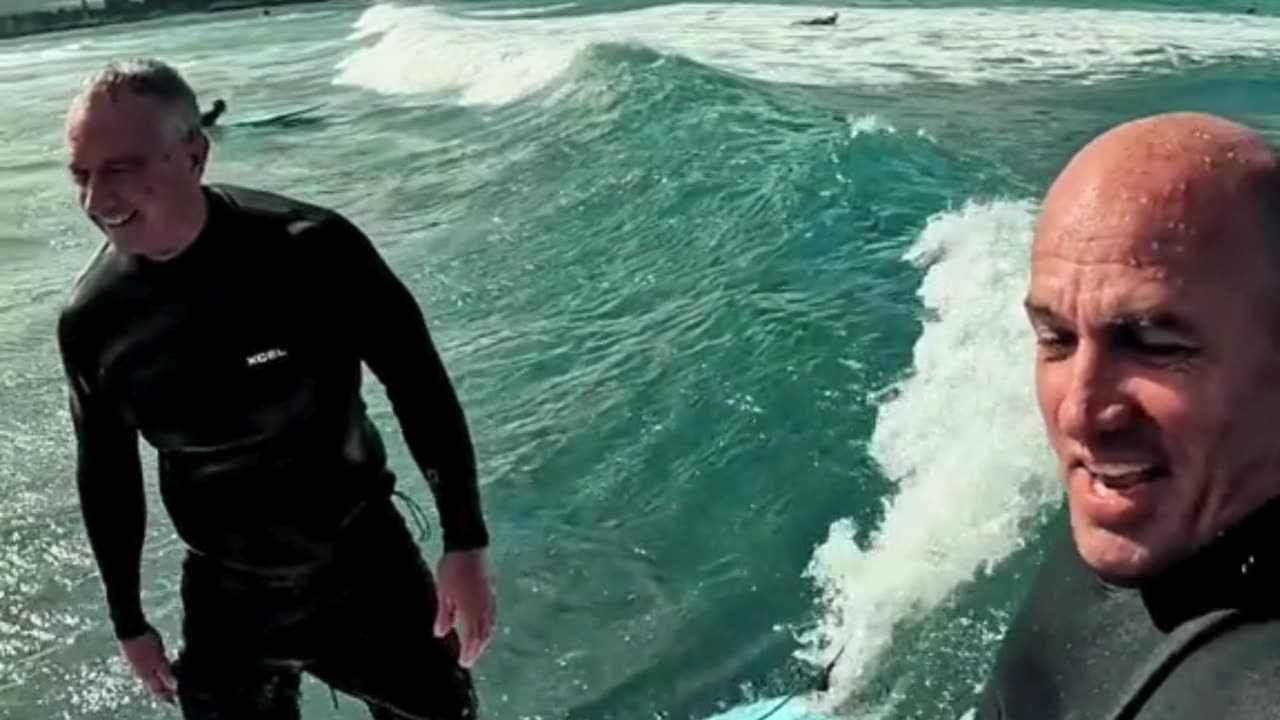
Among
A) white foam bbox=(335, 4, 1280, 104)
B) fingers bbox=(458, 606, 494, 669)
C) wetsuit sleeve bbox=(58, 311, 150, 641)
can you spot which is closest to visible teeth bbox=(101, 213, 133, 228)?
wetsuit sleeve bbox=(58, 311, 150, 641)

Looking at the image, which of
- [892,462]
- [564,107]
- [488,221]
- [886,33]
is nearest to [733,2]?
[886,33]

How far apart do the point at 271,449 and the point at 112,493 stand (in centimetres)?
40

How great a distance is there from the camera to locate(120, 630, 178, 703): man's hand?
358 cm

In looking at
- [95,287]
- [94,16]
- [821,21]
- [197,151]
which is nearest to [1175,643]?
[197,151]

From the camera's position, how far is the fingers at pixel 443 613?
346 centimetres

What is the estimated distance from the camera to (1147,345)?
1.56m

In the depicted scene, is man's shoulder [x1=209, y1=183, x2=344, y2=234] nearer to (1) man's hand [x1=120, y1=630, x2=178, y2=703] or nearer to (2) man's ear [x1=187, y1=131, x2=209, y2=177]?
(2) man's ear [x1=187, y1=131, x2=209, y2=177]

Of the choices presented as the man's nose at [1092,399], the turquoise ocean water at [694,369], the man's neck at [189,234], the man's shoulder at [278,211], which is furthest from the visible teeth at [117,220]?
the turquoise ocean water at [694,369]

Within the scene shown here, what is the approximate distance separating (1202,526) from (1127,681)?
0.21 metres

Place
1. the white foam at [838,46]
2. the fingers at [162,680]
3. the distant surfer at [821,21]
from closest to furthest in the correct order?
1. the fingers at [162,680]
2. the white foam at [838,46]
3. the distant surfer at [821,21]

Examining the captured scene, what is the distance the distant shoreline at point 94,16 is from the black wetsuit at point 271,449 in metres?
64.1

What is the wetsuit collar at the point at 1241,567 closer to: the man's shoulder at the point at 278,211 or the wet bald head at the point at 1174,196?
the wet bald head at the point at 1174,196

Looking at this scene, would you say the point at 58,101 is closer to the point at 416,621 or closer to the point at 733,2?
the point at 733,2

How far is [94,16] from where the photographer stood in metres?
69.6
